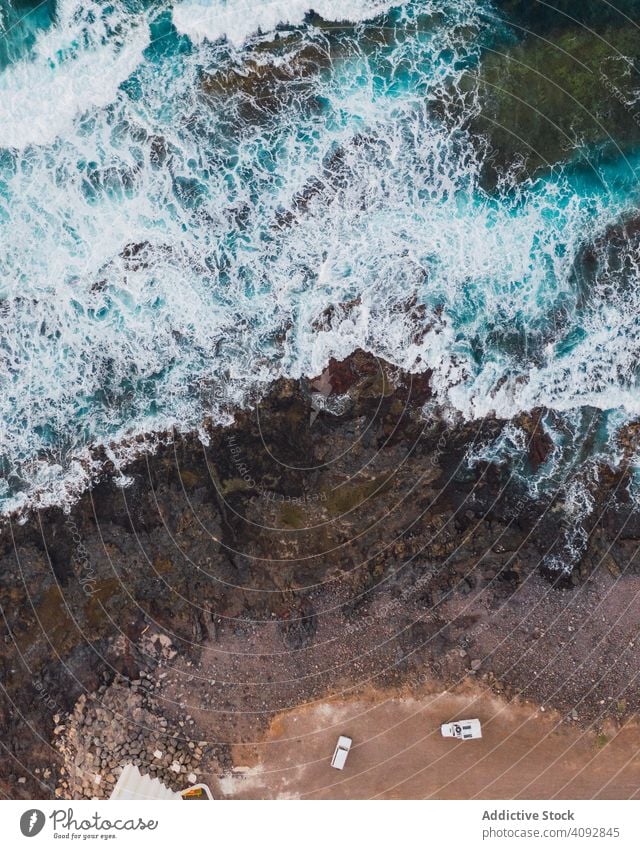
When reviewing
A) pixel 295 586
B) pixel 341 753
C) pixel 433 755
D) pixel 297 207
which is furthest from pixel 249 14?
pixel 433 755

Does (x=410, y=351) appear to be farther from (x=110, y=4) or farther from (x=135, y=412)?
(x=110, y=4)

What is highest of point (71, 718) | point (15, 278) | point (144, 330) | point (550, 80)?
point (550, 80)

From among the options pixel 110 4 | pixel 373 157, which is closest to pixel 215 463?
pixel 373 157

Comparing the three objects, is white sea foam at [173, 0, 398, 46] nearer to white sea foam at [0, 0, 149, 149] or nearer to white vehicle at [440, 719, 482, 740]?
white sea foam at [0, 0, 149, 149]

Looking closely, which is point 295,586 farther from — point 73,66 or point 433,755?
point 73,66

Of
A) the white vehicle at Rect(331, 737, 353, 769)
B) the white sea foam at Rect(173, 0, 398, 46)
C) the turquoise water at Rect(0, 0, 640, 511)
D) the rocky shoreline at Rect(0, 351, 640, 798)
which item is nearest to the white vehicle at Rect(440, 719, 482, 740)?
the rocky shoreline at Rect(0, 351, 640, 798)

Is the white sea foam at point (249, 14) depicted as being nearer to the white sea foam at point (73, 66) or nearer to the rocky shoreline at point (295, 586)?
the white sea foam at point (73, 66)

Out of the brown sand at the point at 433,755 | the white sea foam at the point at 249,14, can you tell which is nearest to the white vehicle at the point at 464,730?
A: the brown sand at the point at 433,755
